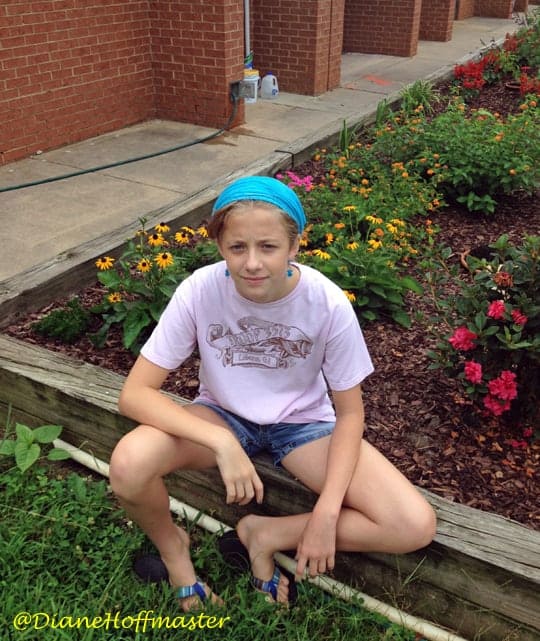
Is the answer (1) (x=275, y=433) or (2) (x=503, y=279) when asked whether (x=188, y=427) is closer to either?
(1) (x=275, y=433)

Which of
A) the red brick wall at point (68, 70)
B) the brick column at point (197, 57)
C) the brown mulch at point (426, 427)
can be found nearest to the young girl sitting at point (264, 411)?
the brown mulch at point (426, 427)

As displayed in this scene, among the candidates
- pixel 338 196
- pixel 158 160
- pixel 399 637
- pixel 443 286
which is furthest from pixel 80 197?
pixel 399 637

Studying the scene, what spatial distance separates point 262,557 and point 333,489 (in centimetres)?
33

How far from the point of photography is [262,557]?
1.96 meters

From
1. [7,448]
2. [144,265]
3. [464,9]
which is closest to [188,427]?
[7,448]

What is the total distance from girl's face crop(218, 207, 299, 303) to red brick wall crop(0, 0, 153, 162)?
403 centimetres

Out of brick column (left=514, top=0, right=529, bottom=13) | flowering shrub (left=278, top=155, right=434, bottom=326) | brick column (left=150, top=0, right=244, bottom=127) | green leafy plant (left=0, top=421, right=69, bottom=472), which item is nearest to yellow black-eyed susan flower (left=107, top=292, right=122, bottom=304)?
green leafy plant (left=0, top=421, right=69, bottom=472)

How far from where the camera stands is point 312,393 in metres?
2.07

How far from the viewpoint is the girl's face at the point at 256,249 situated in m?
1.74

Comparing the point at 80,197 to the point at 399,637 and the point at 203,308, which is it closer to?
the point at 203,308

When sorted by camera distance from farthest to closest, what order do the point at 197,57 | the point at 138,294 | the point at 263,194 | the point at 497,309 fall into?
the point at 197,57
the point at 138,294
the point at 497,309
the point at 263,194

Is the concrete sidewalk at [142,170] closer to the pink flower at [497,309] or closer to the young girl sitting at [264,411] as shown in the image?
the young girl sitting at [264,411]

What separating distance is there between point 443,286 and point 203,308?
201 cm

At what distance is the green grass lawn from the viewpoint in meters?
1.88
